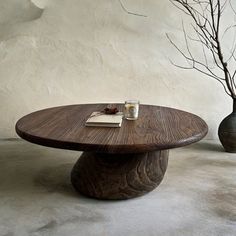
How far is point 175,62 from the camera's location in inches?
123

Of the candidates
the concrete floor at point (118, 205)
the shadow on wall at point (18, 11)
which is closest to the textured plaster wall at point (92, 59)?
the shadow on wall at point (18, 11)

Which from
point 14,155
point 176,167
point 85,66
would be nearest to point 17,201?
point 14,155

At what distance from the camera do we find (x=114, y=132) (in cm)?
171

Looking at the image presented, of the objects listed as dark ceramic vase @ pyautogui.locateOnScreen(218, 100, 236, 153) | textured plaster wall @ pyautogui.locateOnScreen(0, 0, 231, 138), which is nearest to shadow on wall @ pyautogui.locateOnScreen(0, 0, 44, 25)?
textured plaster wall @ pyautogui.locateOnScreen(0, 0, 231, 138)

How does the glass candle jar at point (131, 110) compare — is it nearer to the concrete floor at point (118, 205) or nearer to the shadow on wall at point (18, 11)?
the concrete floor at point (118, 205)

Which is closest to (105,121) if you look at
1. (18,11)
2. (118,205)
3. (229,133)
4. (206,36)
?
(118,205)

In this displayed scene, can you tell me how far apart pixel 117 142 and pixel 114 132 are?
18 cm

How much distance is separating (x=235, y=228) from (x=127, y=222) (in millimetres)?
546

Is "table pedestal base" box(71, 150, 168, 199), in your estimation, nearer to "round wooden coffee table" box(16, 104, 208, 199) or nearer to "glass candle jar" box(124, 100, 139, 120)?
"round wooden coffee table" box(16, 104, 208, 199)

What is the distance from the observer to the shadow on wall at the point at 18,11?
303 cm

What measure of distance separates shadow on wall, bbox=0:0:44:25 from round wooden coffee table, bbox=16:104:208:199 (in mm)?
1325

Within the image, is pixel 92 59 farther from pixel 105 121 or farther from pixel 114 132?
pixel 114 132

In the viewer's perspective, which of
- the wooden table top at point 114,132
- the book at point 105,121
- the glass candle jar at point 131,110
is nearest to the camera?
the wooden table top at point 114,132

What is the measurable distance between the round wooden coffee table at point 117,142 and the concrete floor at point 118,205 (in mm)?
104
